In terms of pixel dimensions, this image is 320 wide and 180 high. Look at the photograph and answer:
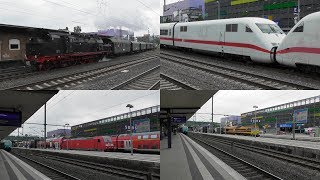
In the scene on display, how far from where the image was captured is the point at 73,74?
886cm

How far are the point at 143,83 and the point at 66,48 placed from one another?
5.13 meters

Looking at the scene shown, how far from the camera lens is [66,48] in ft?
38.8

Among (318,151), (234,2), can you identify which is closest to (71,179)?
(318,151)

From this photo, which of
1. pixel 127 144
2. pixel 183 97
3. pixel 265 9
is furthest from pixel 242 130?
pixel 183 97

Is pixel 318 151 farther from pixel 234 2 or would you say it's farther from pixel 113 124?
pixel 234 2

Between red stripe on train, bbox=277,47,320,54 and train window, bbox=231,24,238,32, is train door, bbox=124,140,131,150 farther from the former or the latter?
red stripe on train, bbox=277,47,320,54

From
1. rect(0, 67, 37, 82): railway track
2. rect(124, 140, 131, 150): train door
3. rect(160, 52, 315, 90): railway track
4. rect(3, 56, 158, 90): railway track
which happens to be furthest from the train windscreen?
rect(124, 140, 131, 150): train door

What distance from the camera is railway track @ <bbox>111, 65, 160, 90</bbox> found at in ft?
25.0

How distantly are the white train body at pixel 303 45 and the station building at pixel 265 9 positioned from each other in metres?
14.9

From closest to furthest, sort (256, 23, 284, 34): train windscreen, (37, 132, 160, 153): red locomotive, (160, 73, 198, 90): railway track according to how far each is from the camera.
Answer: (160, 73, 198, 90): railway track, (256, 23, 284, 34): train windscreen, (37, 132, 160, 153): red locomotive

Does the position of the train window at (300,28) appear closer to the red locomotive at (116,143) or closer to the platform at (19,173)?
the red locomotive at (116,143)

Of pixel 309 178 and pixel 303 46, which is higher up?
pixel 303 46

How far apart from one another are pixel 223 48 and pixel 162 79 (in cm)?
485

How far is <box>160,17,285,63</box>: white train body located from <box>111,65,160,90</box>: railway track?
386 cm
